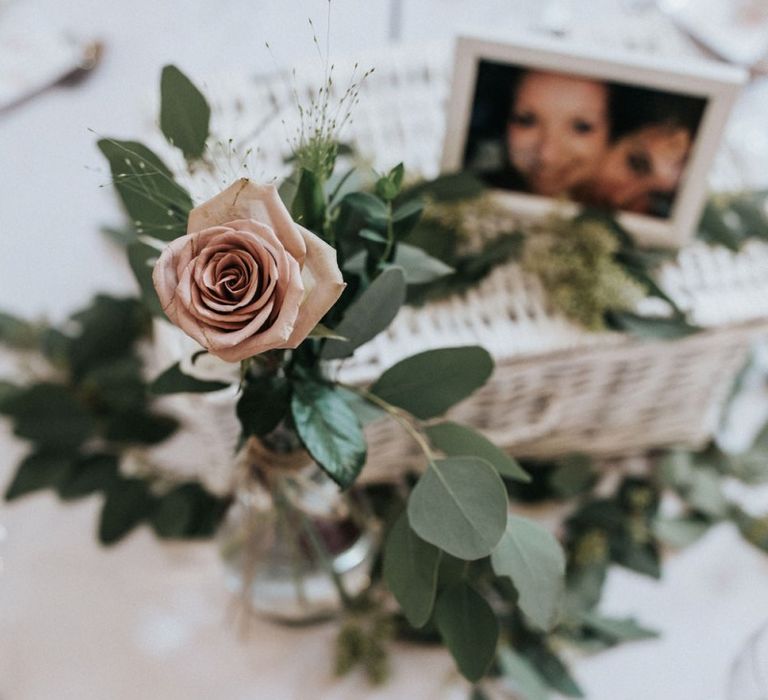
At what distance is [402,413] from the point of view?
49cm

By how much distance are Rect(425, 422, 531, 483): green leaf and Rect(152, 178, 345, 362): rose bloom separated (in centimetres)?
15

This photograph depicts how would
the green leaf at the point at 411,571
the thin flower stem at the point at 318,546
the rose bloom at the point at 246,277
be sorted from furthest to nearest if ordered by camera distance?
1. the thin flower stem at the point at 318,546
2. the green leaf at the point at 411,571
3. the rose bloom at the point at 246,277

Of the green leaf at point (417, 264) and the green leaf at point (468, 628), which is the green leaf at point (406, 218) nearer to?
the green leaf at point (417, 264)

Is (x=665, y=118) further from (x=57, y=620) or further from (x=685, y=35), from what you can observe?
(x=57, y=620)

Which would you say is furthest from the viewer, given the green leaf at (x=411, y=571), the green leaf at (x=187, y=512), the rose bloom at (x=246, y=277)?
the green leaf at (x=187, y=512)

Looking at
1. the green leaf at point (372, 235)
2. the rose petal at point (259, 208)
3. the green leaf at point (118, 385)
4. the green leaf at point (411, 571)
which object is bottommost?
the green leaf at point (118, 385)

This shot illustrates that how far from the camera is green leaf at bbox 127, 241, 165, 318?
447 mm

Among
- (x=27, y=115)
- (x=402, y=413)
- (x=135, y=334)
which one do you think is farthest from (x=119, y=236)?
(x=402, y=413)

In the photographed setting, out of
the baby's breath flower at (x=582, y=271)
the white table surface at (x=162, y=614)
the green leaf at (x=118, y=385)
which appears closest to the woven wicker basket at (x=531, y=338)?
the baby's breath flower at (x=582, y=271)

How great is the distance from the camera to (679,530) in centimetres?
74

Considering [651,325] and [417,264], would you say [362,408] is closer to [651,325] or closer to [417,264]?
[417,264]

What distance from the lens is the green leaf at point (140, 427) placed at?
738 mm

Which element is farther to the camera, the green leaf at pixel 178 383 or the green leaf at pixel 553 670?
the green leaf at pixel 553 670

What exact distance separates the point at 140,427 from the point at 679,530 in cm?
50
